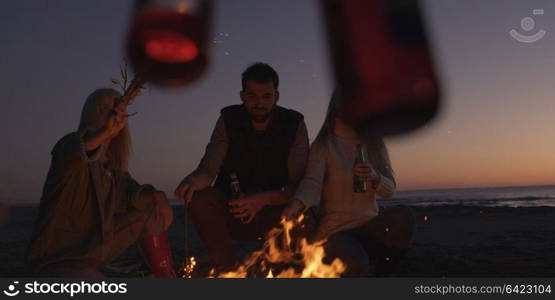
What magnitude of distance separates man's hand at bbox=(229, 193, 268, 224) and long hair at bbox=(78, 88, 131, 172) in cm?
77

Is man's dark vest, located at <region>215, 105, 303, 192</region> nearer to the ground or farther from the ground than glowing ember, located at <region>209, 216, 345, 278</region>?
farther from the ground

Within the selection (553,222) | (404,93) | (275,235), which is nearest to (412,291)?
(275,235)

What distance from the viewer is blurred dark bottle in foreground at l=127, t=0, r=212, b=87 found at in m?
3.60

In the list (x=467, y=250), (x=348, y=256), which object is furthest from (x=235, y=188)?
(x=467, y=250)

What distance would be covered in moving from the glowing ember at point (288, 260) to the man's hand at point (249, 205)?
0.69 ft

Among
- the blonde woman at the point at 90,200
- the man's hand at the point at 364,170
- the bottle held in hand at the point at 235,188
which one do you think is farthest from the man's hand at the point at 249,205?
the man's hand at the point at 364,170

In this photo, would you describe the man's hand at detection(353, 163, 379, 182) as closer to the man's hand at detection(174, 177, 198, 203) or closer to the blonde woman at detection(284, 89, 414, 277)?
the blonde woman at detection(284, 89, 414, 277)

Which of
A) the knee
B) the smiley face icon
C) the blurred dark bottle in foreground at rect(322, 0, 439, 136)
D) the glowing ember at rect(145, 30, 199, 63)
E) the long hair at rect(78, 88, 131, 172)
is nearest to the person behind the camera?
the smiley face icon

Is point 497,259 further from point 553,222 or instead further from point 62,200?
point 553,222

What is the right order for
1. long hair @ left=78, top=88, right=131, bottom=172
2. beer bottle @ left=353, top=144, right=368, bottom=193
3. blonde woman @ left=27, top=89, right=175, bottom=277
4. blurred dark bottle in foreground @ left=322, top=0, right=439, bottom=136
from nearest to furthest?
blonde woman @ left=27, top=89, right=175, bottom=277
long hair @ left=78, top=88, right=131, bottom=172
beer bottle @ left=353, top=144, right=368, bottom=193
blurred dark bottle in foreground @ left=322, top=0, right=439, bottom=136

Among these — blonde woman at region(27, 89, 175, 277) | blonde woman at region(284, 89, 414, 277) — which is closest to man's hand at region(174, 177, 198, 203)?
blonde woman at region(27, 89, 175, 277)

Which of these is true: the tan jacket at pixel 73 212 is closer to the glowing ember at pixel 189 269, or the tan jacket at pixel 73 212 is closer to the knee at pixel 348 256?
the glowing ember at pixel 189 269

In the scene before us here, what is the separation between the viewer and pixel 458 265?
4.57 m

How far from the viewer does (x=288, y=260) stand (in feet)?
11.8
